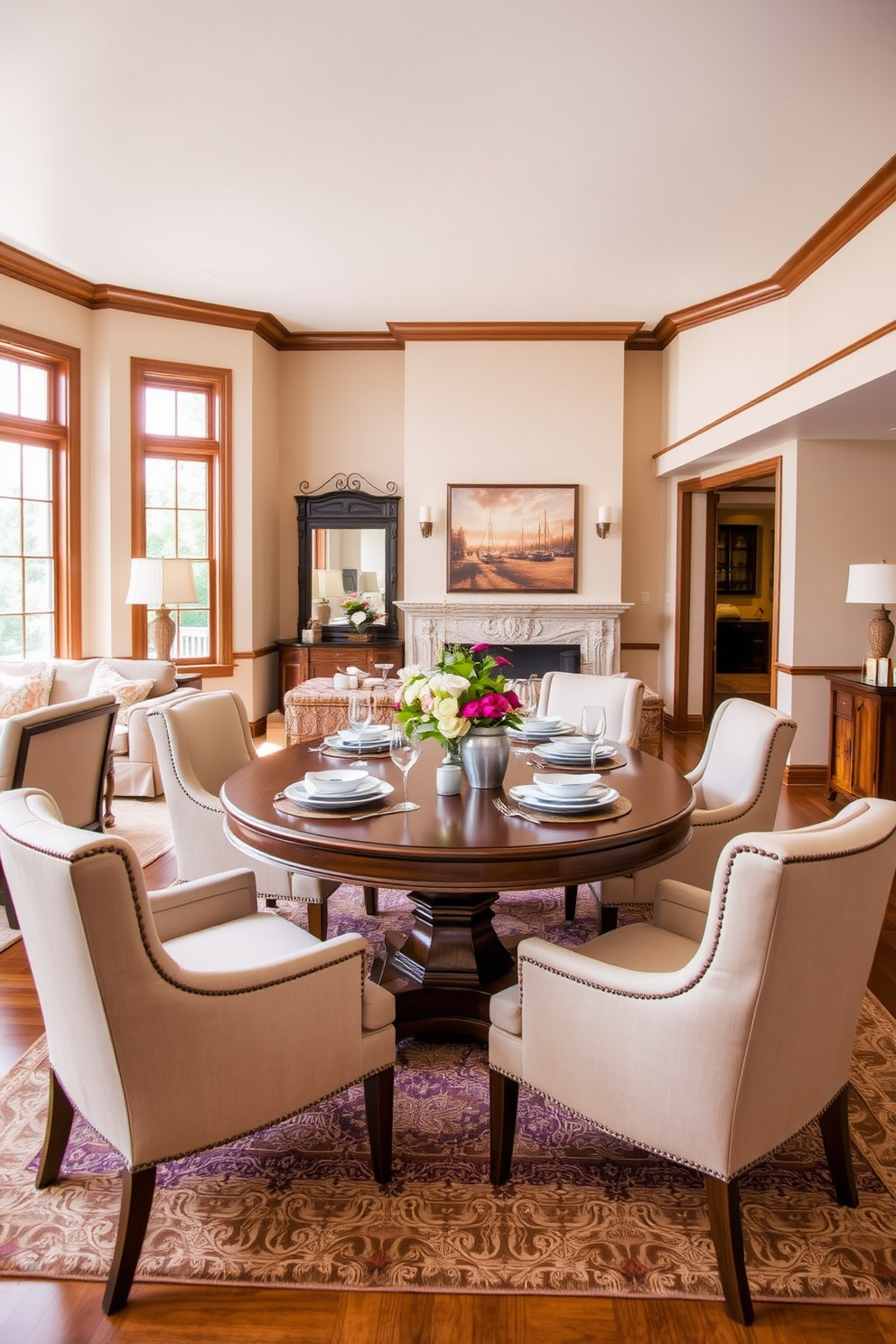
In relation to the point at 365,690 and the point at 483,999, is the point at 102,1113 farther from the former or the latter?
the point at 365,690

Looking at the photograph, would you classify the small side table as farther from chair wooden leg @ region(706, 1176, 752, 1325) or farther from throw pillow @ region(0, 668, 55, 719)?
chair wooden leg @ region(706, 1176, 752, 1325)

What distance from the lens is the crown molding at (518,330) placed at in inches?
279

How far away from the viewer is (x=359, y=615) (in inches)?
294

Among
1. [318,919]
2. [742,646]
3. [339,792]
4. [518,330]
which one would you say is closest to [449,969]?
[318,919]

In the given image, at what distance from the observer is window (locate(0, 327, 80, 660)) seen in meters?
6.00

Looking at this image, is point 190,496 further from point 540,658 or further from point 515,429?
point 540,658

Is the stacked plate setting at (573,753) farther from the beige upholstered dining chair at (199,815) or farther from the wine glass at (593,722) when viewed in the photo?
the beige upholstered dining chair at (199,815)

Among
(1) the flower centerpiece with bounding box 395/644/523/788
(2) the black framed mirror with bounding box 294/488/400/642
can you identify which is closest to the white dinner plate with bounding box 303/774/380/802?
(1) the flower centerpiece with bounding box 395/644/523/788

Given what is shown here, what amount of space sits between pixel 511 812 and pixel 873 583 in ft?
12.0

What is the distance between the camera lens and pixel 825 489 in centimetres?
572

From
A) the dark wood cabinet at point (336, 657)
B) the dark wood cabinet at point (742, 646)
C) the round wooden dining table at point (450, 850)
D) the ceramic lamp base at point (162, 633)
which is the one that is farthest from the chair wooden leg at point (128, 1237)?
the dark wood cabinet at point (742, 646)

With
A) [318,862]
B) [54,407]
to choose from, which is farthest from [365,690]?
[318,862]

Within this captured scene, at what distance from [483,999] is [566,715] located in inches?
61.2

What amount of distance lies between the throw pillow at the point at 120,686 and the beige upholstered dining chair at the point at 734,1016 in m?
4.27
